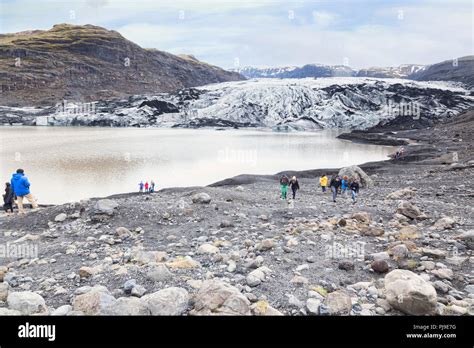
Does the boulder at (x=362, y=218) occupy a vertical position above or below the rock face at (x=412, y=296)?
below

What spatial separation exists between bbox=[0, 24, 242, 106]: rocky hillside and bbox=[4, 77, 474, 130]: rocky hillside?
2439 centimetres

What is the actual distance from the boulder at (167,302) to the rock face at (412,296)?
268 cm

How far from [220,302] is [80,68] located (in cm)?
15932

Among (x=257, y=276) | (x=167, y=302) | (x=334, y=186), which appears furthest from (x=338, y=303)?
(x=334, y=186)

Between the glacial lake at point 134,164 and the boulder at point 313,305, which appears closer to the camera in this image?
the boulder at point 313,305

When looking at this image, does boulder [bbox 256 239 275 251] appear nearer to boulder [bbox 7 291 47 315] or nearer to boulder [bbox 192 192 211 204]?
boulder [bbox 7 291 47 315]

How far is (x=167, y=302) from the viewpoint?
4.39 m

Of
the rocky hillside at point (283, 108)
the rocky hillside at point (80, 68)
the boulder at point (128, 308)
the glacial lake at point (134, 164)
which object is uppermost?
the rocky hillside at point (80, 68)

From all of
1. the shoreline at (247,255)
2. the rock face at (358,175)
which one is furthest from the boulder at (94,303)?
the rock face at (358,175)

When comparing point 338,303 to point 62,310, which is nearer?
point 62,310

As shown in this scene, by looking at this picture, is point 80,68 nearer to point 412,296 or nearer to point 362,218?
point 362,218

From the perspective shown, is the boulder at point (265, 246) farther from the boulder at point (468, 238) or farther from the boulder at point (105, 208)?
the boulder at point (105, 208)

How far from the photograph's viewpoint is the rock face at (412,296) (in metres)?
4.33
